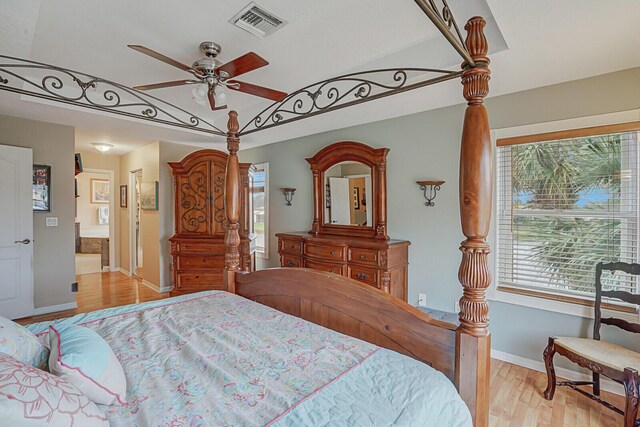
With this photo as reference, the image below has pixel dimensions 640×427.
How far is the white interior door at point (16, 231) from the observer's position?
345 cm

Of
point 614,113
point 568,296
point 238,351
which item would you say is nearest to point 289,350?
point 238,351

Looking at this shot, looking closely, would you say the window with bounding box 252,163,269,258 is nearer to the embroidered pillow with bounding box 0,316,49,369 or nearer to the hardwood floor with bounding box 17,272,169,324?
the hardwood floor with bounding box 17,272,169,324

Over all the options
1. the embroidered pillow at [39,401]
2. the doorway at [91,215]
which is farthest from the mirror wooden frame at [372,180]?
the doorway at [91,215]

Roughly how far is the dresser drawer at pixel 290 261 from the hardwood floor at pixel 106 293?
2.10m

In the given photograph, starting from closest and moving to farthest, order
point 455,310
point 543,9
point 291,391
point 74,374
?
point 74,374, point 291,391, point 543,9, point 455,310

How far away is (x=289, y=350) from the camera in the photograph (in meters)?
1.30

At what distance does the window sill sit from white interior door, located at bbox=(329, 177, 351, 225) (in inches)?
68.3

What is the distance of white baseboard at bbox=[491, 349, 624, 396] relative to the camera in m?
2.28

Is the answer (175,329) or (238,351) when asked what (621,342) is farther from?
(175,329)

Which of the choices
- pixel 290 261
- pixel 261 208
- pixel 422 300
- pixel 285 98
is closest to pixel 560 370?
pixel 422 300

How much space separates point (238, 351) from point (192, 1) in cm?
201

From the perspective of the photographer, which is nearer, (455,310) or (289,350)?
(289,350)

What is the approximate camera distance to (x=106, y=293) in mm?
4828

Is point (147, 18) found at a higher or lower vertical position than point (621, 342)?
higher
